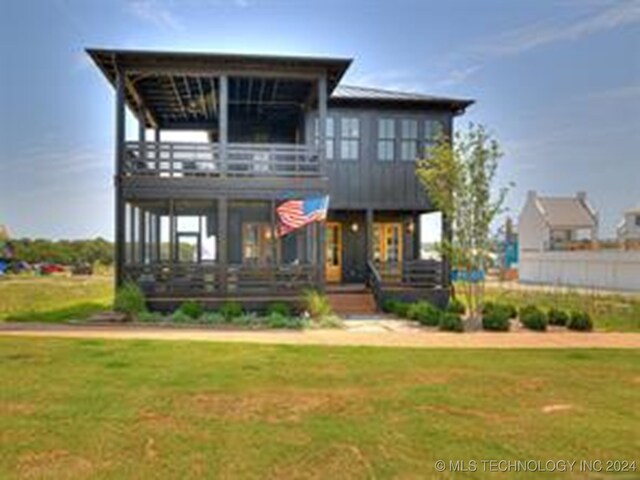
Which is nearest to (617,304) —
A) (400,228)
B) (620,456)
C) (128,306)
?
(400,228)

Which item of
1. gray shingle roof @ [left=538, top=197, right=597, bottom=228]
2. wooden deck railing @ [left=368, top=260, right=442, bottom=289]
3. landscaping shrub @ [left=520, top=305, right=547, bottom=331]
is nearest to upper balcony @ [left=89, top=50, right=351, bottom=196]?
wooden deck railing @ [left=368, top=260, right=442, bottom=289]

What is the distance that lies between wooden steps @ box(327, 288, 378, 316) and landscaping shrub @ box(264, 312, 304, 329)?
3.57m

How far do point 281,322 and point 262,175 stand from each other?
471 cm

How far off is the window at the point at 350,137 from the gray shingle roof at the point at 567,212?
3942 centimetres

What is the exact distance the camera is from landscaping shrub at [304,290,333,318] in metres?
17.4

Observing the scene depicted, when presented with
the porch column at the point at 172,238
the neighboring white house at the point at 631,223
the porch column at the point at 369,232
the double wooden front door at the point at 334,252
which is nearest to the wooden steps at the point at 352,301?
the porch column at the point at 369,232

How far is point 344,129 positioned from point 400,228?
4620mm

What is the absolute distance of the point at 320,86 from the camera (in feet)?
62.6

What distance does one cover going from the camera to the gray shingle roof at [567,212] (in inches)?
2299

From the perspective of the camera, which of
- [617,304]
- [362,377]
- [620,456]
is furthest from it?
[617,304]

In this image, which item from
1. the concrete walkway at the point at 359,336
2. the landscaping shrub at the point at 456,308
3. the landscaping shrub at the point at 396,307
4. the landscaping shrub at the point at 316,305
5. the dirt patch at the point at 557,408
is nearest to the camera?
the dirt patch at the point at 557,408

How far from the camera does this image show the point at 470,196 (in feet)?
55.3

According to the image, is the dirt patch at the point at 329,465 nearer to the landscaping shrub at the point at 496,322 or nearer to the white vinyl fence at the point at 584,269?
the landscaping shrub at the point at 496,322

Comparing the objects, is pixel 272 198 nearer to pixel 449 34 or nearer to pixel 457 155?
pixel 457 155
